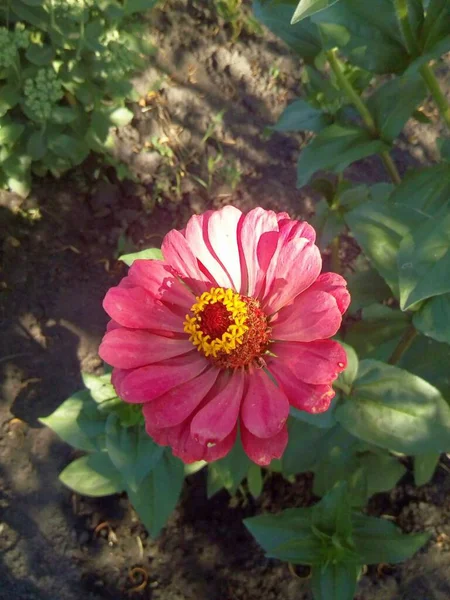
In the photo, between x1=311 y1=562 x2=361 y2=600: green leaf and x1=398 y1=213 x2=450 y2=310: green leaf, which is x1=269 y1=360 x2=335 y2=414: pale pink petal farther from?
x1=311 y1=562 x2=361 y2=600: green leaf

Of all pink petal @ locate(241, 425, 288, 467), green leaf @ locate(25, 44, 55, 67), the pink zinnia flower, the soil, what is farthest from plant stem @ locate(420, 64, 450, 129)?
green leaf @ locate(25, 44, 55, 67)

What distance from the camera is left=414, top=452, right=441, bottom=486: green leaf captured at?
1.91m

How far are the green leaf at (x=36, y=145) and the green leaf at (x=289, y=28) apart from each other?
0.92 metres

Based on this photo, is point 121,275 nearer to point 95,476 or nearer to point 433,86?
point 95,476

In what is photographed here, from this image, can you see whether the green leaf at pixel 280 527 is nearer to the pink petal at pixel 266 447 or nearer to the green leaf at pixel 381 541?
Answer: the green leaf at pixel 381 541

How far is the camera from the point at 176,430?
1.12m

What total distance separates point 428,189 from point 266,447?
0.89 m

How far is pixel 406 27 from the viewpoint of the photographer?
4.49ft

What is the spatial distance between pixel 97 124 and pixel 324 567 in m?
1.66

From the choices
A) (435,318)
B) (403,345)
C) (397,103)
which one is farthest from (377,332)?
(397,103)

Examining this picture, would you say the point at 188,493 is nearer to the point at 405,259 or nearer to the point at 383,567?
the point at 383,567

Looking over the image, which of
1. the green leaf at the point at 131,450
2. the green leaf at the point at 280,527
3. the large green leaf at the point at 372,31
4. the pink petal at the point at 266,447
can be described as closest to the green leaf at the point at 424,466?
the green leaf at the point at 280,527

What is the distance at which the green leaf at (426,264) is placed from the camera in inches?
48.4

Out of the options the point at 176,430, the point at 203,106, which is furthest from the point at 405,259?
the point at 203,106
